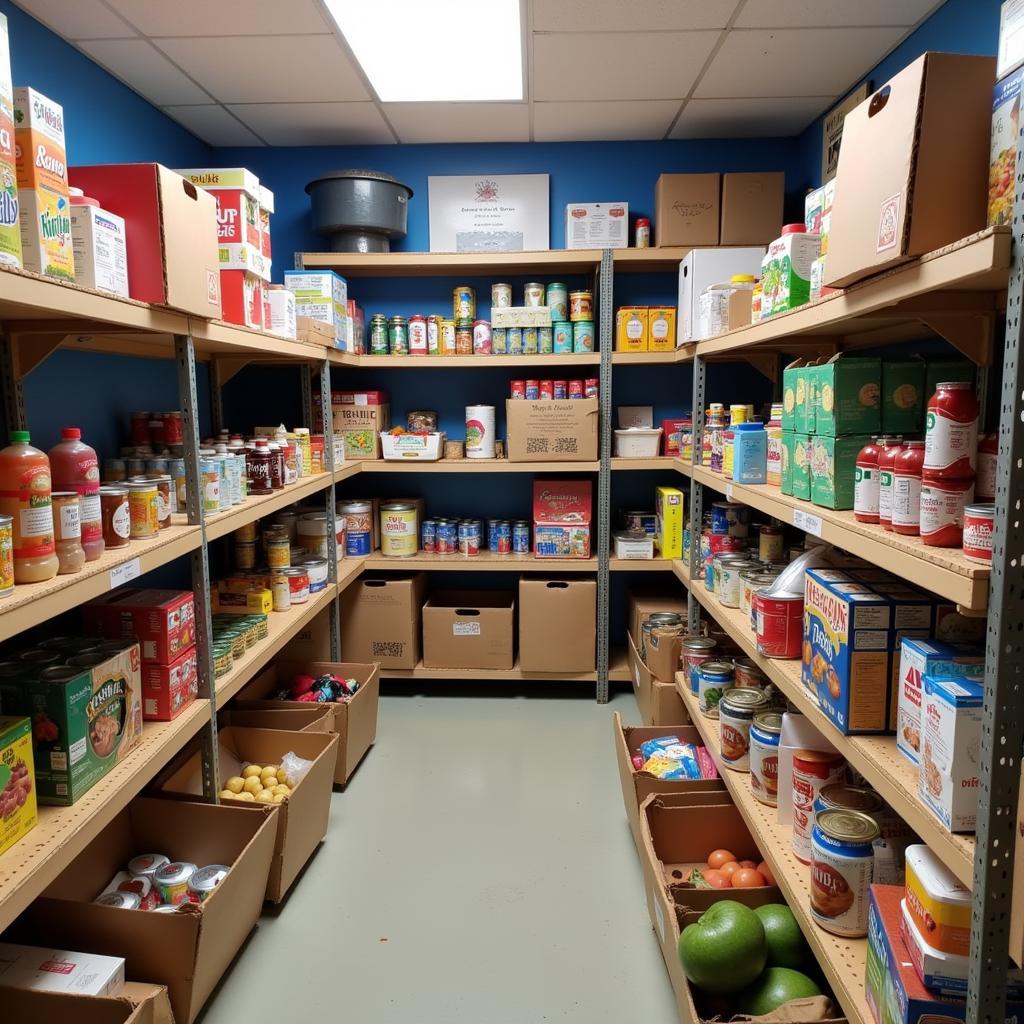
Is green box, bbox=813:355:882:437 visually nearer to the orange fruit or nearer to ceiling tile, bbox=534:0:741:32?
the orange fruit

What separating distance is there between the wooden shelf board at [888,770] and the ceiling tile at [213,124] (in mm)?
3372

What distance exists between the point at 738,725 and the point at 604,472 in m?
1.82

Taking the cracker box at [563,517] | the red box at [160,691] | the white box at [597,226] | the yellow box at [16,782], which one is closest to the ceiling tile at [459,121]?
the white box at [597,226]

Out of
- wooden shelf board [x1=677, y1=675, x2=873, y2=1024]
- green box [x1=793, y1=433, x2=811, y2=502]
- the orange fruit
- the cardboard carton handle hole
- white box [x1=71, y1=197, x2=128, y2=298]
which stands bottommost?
the orange fruit

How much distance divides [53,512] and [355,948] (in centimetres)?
145

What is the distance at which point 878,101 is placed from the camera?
1347 millimetres

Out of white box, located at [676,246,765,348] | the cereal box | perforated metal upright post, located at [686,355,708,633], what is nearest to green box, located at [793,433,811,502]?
the cereal box

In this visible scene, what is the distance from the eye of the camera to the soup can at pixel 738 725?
2262mm

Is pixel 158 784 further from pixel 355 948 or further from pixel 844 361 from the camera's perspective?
pixel 844 361

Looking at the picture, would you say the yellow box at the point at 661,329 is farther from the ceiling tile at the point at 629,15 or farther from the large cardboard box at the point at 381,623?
the large cardboard box at the point at 381,623

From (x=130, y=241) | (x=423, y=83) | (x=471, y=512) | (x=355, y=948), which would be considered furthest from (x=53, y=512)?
(x=471, y=512)

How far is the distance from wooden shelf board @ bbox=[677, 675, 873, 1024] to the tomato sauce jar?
955 millimetres

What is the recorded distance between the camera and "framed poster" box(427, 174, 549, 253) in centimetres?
408

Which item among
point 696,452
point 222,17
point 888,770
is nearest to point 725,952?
point 888,770
